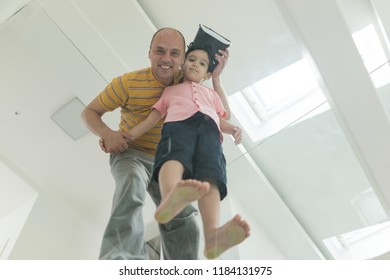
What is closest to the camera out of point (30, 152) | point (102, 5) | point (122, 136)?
point (122, 136)

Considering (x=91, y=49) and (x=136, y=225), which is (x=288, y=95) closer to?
(x=91, y=49)

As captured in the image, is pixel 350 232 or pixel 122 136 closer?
pixel 122 136

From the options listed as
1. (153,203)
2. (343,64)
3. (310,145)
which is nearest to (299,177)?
(310,145)

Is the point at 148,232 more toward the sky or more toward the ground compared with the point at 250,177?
more toward the sky

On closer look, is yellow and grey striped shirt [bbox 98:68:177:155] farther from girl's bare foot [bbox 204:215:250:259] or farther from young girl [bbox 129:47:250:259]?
girl's bare foot [bbox 204:215:250:259]

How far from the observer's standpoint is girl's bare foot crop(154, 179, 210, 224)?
772 mm

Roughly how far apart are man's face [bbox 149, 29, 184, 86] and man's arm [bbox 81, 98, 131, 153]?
0.71ft

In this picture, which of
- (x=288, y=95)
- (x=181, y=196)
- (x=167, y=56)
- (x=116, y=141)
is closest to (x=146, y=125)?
(x=116, y=141)

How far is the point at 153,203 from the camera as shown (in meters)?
1.08

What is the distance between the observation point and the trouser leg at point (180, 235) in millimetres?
1028

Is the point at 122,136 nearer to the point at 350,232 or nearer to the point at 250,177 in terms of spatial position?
the point at 250,177

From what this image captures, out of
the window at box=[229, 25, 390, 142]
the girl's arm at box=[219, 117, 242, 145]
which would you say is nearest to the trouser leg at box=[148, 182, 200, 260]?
the girl's arm at box=[219, 117, 242, 145]

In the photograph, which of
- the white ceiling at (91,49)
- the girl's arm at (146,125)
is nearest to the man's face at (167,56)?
the girl's arm at (146,125)
